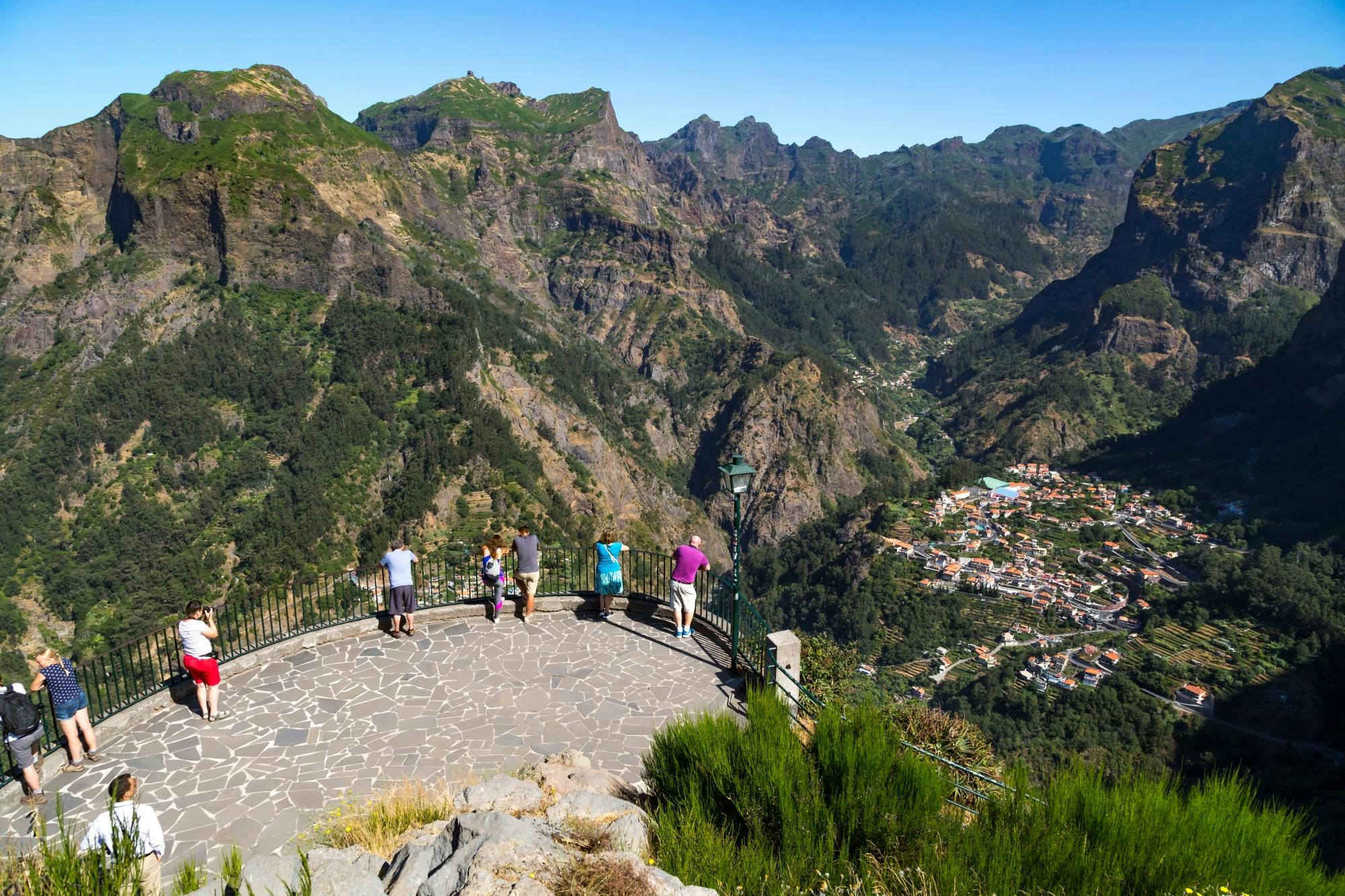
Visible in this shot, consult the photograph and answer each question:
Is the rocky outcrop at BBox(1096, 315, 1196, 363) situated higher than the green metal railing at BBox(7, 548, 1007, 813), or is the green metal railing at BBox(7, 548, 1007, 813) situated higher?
the rocky outcrop at BBox(1096, 315, 1196, 363)

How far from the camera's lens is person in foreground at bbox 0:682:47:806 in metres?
8.25

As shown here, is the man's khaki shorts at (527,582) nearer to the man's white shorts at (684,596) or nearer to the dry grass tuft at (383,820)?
the man's white shorts at (684,596)

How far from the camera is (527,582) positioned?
13484mm

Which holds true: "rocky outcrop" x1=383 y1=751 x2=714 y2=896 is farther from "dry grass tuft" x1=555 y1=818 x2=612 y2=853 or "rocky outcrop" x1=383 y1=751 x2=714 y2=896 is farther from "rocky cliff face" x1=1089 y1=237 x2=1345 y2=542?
"rocky cliff face" x1=1089 y1=237 x2=1345 y2=542

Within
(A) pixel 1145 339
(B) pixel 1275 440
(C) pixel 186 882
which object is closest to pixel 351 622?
(C) pixel 186 882

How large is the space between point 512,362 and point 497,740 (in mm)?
97262

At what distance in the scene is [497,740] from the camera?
32.5 ft

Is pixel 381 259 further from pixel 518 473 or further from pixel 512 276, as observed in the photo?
pixel 512 276

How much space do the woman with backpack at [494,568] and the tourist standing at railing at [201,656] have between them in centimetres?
452

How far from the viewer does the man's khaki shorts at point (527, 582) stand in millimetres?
13414

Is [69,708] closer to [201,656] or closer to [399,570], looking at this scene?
[201,656]

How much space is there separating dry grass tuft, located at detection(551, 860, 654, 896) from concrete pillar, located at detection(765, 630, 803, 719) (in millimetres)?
4750

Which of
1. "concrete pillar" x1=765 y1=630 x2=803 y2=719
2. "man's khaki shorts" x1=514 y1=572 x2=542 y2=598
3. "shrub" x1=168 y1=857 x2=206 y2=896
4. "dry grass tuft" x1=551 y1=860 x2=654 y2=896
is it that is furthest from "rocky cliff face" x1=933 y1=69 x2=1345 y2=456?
"shrub" x1=168 y1=857 x2=206 y2=896

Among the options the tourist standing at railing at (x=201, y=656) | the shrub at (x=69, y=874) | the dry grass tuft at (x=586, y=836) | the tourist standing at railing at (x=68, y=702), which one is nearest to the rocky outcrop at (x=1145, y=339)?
the dry grass tuft at (x=586, y=836)
